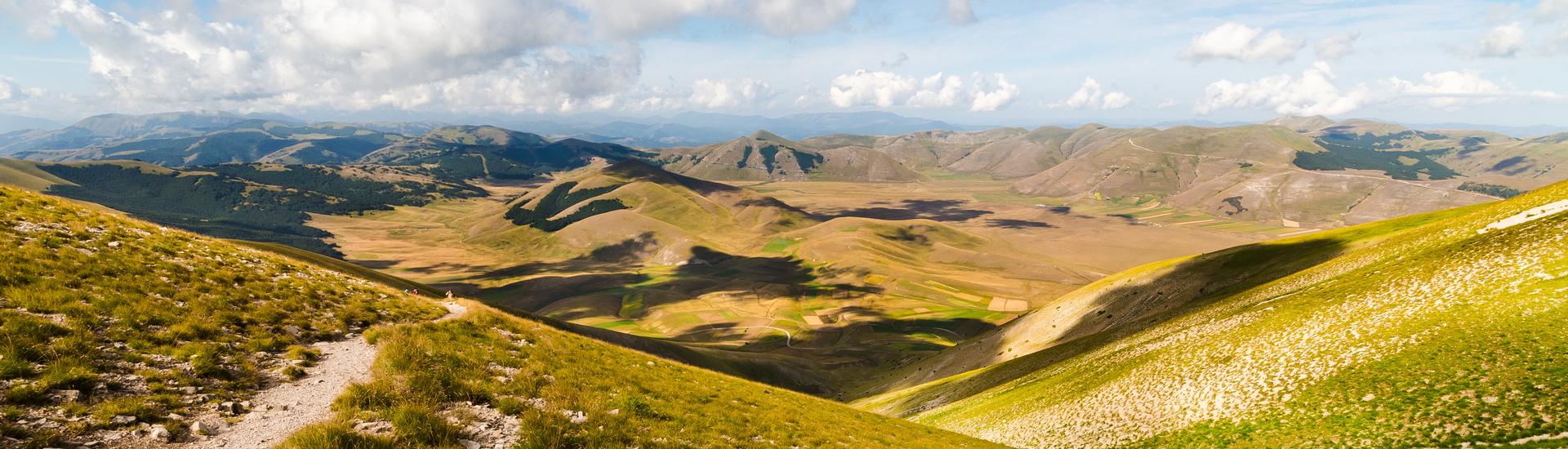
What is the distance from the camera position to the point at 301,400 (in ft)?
48.3

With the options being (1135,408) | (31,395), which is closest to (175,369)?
(31,395)

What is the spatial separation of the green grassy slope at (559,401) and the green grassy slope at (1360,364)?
11.9 metres

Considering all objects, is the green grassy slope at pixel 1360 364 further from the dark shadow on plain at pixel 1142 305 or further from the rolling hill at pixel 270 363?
the rolling hill at pixel 270 363

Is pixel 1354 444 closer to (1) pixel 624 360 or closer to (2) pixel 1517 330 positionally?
(2) pixel 1517 330

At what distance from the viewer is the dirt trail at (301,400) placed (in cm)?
1224

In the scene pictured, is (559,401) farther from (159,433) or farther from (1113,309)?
(1113,309)

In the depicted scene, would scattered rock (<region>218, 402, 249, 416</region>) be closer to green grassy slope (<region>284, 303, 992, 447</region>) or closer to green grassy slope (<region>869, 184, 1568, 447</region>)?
green grassy slope (<region>284, 303, 992, 447</region>)

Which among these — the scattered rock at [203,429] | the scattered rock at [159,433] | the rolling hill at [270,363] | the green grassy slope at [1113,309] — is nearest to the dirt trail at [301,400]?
the scattered rock at [203,429]

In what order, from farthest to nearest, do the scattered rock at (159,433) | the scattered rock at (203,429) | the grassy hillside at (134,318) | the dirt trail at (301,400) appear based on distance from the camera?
the dirt trail at (301,400) → the scattered rock at (203,429) → the grassy hillside at (134,318) → the scattered rock at (159,433)

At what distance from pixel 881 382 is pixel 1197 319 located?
56855 mm

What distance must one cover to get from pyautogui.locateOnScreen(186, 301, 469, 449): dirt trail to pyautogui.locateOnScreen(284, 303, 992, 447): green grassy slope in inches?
30.7

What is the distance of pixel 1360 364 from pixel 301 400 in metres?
39.7

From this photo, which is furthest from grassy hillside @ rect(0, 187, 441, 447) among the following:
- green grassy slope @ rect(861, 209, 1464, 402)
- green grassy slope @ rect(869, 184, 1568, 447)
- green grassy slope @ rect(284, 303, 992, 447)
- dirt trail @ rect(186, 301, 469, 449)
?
green grassy slope @ rect(861, 209, 1464, 402)

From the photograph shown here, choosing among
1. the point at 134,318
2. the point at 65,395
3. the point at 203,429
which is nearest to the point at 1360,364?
the point at 203,429
